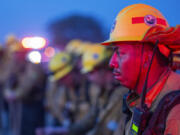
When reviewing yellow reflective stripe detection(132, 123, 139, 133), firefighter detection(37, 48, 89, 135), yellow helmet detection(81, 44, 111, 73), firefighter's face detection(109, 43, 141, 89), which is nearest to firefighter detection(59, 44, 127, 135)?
yellow helmet detection(81, 44, 111, 73)

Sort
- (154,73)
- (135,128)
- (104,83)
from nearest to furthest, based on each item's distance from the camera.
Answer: (135,128), (154,73), (104,83)

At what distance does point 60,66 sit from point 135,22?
403 centimetres

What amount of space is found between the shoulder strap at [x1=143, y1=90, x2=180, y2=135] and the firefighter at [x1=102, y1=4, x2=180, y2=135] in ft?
0.04

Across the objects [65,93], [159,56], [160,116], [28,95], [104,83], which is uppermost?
[159,56]

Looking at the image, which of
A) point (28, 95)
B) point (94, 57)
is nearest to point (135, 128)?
point (94, 57)

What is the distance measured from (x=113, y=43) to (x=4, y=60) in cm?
792

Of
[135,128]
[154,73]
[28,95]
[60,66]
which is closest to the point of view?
[135,128]

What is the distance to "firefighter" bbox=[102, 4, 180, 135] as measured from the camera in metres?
2.10

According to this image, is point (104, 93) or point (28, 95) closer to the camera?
point (104, 93)

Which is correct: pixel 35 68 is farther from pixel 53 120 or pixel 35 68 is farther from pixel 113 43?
pixel 113 43

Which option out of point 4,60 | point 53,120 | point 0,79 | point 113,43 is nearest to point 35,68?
point 53,120

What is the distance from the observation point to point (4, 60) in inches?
390

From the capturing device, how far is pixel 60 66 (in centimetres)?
627

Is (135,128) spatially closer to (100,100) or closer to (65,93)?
(100,100)
